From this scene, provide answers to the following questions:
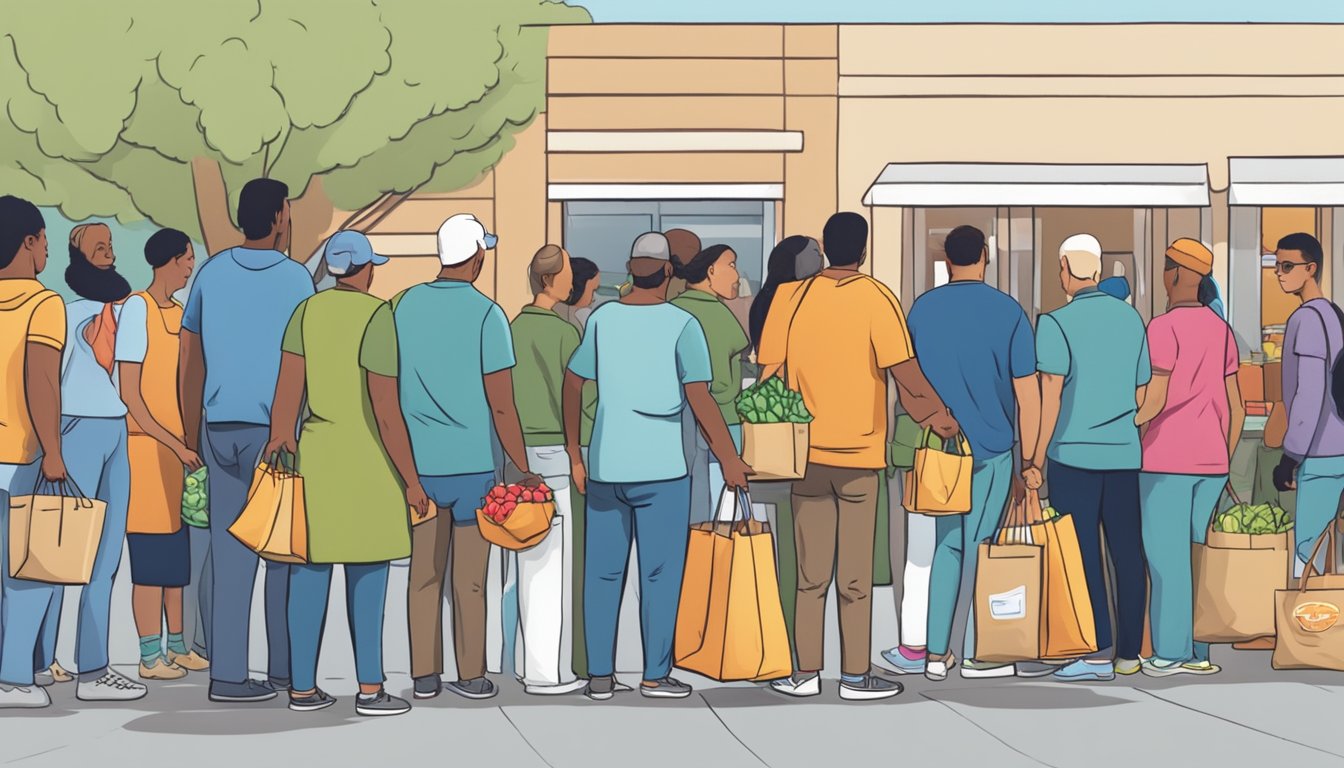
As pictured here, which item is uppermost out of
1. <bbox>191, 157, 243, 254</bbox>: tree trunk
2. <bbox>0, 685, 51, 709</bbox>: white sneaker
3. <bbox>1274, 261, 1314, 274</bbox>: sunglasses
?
<bbox>191, 157, 243, 254</bbox>: tree trunk

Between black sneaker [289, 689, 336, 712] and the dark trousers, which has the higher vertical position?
the dark trousers

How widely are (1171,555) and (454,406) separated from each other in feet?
10.3

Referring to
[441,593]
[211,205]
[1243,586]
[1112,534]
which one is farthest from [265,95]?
[1243,586]

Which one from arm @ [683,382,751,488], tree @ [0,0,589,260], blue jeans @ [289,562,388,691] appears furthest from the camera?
tree @ [0,0,589,260]

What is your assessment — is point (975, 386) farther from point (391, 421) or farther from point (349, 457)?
point (349, 457)

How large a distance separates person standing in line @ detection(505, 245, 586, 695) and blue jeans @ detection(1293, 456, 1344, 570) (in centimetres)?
325

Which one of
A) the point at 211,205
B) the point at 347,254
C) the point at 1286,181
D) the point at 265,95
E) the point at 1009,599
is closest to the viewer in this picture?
the point at 347,254

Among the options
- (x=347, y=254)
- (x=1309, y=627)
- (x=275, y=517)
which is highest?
(x=347, y=254)

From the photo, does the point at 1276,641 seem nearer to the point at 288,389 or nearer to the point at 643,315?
the point at 643,315

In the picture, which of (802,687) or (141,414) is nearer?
(802,687)

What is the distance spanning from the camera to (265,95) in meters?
17.8

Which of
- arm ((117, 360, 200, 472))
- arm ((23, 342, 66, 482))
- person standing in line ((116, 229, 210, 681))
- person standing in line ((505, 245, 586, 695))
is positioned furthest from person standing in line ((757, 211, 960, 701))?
arm ((23, 342, 66, 482))

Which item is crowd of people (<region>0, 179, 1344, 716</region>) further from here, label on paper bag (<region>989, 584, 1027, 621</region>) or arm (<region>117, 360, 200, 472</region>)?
label on paper bag (<region>989, 584, 1027, 621</region>)

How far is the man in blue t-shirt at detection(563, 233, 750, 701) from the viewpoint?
6.16m
